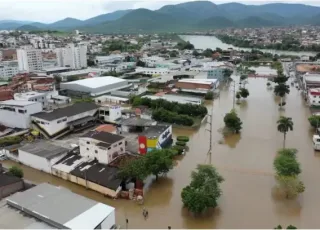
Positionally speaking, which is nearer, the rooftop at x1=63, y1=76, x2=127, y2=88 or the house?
the house

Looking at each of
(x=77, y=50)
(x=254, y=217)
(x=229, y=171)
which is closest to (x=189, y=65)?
(x=77, y=50)

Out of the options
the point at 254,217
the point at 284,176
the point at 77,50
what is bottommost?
the point at 254,217

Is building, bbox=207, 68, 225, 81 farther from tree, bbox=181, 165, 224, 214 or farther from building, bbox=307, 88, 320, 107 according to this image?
tree, bbox=181, 165, 224, 214

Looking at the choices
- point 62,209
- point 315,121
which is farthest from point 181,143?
point 62,209

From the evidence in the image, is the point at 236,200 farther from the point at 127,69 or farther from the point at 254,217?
the point at 127,69

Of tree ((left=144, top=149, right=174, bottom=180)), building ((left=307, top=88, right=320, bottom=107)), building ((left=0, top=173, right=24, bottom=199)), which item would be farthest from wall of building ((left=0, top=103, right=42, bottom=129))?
building ((left=307, top=88, right=320, bottom=107))

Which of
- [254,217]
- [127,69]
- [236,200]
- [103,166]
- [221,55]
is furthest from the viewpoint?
[221,55]

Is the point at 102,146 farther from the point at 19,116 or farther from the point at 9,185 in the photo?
the point at 19,116
